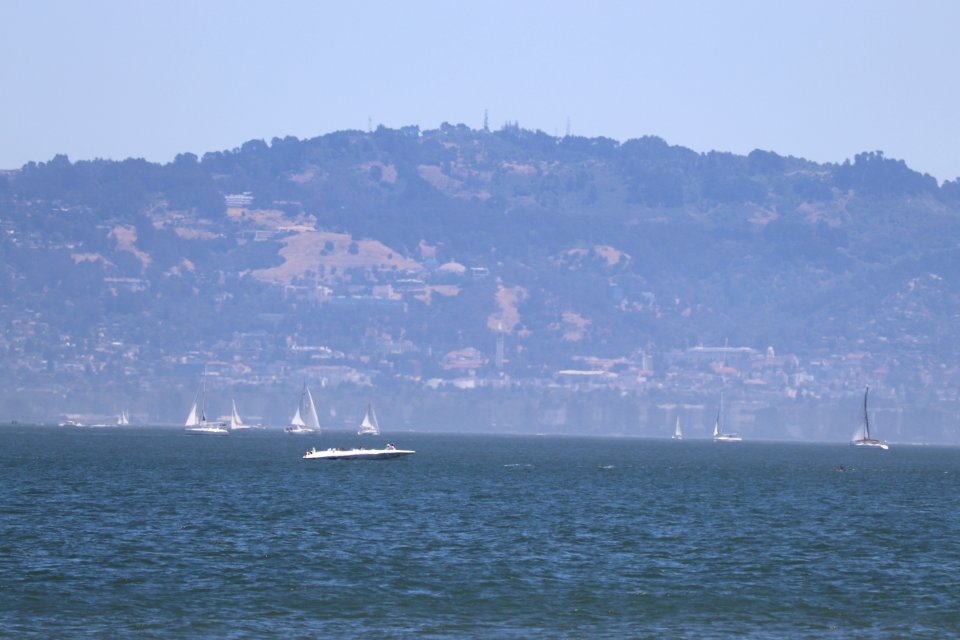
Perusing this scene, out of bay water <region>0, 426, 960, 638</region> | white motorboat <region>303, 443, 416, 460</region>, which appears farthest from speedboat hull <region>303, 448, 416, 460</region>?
bay water <region>0, 426, 960, 638</region>

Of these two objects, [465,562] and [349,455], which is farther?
[349,455]

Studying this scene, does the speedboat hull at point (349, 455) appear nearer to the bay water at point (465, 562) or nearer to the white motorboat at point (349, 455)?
the white motorboat at point (349, 455)

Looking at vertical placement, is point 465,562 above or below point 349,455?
below

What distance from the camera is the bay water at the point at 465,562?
5984 cm

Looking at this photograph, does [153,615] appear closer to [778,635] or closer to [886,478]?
[778,635]

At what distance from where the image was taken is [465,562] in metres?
75.8

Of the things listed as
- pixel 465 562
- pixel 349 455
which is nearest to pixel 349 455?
pixel 349 455

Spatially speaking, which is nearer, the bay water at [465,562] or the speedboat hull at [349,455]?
the bay water at [465,562]

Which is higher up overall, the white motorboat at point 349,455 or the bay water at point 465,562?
the white motorboat at point 349,455

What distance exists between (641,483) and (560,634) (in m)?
90.4

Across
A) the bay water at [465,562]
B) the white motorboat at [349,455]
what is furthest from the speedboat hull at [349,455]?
the bay water at [465,562]

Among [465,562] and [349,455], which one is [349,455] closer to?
[349,455]

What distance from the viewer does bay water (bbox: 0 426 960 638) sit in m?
59.8

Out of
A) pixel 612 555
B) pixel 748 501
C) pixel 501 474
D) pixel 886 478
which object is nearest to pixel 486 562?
pixel 612 555
